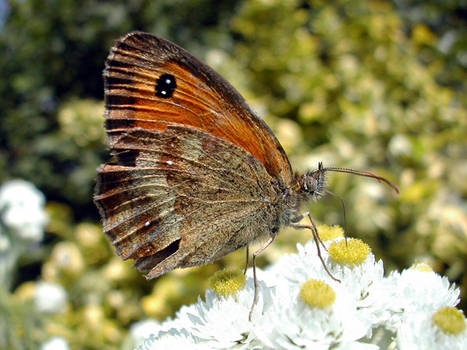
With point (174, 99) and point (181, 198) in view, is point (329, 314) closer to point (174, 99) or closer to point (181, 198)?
point (181, 198)

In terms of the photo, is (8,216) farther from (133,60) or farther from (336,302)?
(336,302)

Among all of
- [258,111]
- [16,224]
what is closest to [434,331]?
[258,111]

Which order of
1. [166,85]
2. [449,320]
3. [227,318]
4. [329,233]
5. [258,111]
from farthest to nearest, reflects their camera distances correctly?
[258,111] → [166,85] → [329,233] → [227,318] → [449,320]

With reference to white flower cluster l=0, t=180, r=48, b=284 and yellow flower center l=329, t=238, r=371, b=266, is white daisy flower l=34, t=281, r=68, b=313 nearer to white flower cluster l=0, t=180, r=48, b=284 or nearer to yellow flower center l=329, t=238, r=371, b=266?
white flower cluster l=0, t=180, r=48, b=284

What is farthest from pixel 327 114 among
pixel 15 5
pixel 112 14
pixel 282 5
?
pixel 15 5

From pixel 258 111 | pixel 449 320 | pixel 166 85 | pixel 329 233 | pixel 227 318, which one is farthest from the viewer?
pixel 258 111

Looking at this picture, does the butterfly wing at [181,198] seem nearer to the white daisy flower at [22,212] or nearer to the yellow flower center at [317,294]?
the yellow flower center at [317,294]

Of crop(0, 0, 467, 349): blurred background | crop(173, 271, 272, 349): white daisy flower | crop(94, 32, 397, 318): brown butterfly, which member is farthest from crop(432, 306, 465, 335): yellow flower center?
crop(0, 0, 467, 349): blurred background
